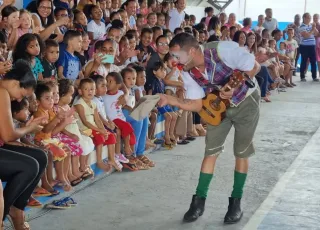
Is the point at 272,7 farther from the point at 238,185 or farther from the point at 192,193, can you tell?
the point at 238,185

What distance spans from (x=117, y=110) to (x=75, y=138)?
1.09 metres

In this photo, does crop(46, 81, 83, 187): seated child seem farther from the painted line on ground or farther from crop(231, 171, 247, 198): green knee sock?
the painted line on ground

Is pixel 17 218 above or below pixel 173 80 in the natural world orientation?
below

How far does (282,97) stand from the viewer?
42.7ft

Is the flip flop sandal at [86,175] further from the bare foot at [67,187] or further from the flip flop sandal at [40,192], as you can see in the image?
the flip flop sandal at [40,192]

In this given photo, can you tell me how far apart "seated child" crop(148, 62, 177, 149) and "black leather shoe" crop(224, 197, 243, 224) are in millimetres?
2801

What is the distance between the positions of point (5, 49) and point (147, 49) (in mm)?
3487

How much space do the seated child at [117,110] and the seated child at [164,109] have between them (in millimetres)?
1152

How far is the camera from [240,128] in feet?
16.3

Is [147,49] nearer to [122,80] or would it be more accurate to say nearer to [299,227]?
[122,80]

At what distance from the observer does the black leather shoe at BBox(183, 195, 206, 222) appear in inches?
192

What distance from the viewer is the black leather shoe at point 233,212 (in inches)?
191

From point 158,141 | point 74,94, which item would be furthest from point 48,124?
point 158,141

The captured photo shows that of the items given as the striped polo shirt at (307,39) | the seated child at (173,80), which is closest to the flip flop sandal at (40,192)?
the seated child at (173,80)
